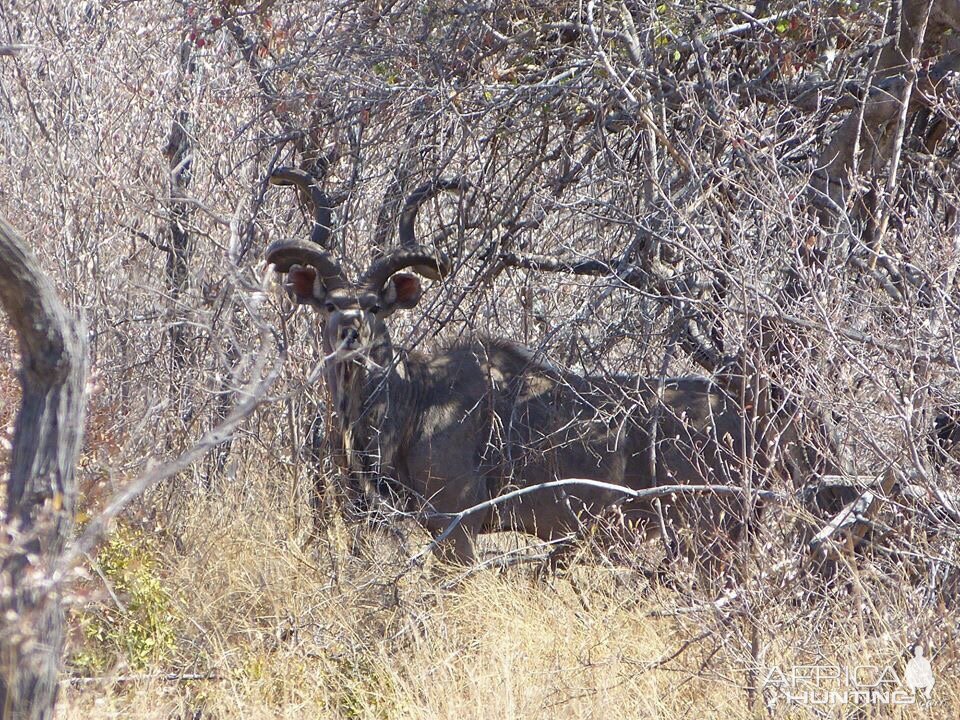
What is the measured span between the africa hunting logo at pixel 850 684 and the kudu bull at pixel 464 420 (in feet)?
9.66

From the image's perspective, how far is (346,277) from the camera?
7.72 metres

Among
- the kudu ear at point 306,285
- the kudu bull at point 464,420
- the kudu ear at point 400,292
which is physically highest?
the kudu ear at point 306,285

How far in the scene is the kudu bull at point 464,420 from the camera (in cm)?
746

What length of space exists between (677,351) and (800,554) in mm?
2271

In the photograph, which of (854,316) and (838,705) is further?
(854,316)

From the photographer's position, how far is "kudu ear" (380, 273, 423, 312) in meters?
7.75

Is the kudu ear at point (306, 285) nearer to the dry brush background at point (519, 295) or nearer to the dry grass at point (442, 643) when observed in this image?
the dry brush background at point (519, 295)

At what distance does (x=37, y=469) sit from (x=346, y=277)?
463cm

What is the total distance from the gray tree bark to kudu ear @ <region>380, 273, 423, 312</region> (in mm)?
4588

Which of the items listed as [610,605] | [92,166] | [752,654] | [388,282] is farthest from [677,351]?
[92,166]

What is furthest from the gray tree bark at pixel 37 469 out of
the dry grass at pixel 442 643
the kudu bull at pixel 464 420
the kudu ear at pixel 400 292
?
the kudu ear at pixel 400 292

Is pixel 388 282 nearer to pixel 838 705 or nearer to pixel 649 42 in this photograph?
pixel 649 42

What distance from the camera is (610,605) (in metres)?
5.91

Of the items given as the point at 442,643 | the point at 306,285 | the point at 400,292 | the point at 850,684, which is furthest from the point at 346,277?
the point at 850,684
